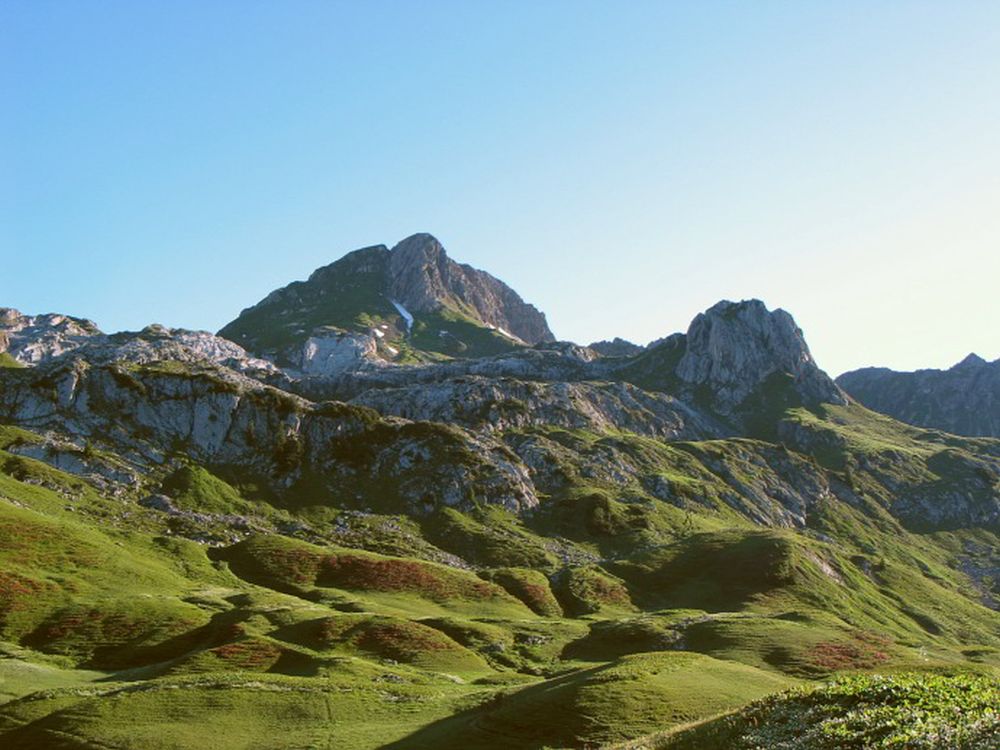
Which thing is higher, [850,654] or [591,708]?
[591,708]

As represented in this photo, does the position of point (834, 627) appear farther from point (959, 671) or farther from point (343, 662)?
point (343, 662)

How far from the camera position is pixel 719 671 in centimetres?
7250

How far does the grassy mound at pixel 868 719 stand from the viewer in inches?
1155

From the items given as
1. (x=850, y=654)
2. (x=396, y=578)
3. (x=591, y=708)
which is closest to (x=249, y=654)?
(x=591, y=708)

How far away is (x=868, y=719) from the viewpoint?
3234 cm

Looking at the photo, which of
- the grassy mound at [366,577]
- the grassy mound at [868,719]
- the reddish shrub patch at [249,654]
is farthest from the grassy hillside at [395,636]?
the grassy mound at [366,577]

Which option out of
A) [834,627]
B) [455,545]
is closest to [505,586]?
[455,545]

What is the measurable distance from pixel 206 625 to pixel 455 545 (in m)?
98.8

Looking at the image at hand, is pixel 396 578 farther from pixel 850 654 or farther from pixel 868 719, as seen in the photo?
pixel 868 719

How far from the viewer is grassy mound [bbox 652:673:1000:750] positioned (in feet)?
96.2

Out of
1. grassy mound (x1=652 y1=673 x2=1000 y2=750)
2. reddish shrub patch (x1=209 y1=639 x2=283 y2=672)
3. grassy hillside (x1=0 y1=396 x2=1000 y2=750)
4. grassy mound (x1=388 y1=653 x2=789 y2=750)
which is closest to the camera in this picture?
grassy mound (x1=652 y1=673 x2=1000 y2=750)

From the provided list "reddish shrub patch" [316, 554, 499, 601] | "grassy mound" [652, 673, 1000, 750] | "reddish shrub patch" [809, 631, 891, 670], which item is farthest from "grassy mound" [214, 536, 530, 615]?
"grassy mound" [652, 673, 1000, 750]

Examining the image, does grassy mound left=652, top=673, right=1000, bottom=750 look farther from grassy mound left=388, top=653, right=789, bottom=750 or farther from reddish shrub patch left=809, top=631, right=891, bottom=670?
reddish shrub patch left=809, top=631, right=891, bottom=670

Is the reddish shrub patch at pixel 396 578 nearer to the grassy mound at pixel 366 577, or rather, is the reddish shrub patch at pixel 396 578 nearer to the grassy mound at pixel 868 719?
the grassy mound at pixel 366 577
